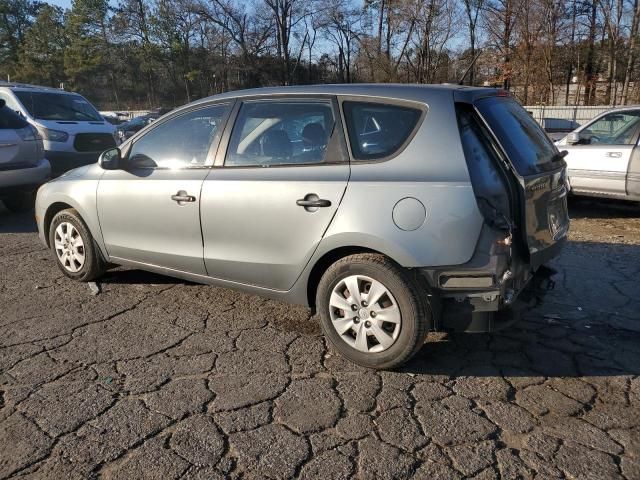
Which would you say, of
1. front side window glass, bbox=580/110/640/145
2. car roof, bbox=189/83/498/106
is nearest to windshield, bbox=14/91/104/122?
car roof, bbox=189/83/498/106

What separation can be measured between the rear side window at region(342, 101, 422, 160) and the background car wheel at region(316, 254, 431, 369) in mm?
657

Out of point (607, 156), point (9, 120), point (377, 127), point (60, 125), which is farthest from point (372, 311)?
point (60, 125)

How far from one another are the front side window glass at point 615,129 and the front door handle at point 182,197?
5952mm

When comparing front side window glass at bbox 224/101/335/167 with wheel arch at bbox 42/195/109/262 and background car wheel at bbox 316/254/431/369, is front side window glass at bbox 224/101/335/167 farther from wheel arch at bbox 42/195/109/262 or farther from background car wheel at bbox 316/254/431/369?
wheel arch at bbox 42/195/109/262

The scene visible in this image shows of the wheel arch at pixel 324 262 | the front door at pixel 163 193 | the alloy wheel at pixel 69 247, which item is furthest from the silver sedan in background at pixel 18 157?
the wheel arch at pixel 324 262

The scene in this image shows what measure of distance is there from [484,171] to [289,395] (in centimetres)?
170

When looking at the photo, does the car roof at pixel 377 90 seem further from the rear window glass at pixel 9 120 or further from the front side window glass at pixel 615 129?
the rear window glass at pixel 9 120

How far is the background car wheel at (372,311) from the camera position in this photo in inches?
121

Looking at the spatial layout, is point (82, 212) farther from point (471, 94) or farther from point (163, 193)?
point (471, 94)

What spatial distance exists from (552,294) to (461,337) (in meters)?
1.25

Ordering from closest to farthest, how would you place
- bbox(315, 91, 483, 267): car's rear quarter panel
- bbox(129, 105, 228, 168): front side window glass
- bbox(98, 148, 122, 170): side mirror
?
1. bbox(315, 91, 483, 267): car's rear quarter panel
2. bbox(129, 105, 228, 168): front side window glass
3. bbox(98, 148, 122, 170): side mirror

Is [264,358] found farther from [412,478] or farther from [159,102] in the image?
[159,102]

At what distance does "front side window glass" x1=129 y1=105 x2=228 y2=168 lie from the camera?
4.02m

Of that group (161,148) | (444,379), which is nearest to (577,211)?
(444,379)
